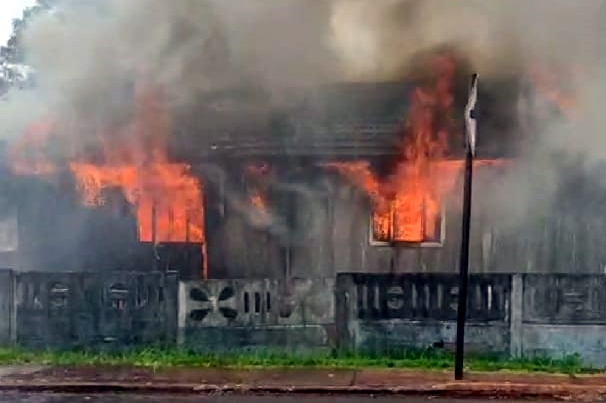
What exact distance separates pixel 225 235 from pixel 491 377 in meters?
4.76

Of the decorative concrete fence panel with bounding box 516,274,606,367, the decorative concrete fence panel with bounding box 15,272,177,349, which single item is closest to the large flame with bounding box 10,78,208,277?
the decorative concrete fence panel with bounding box 15,272,177,349

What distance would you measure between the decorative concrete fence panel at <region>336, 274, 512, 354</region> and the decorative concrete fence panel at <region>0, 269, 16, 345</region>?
397cm

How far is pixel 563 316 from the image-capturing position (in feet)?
33.6

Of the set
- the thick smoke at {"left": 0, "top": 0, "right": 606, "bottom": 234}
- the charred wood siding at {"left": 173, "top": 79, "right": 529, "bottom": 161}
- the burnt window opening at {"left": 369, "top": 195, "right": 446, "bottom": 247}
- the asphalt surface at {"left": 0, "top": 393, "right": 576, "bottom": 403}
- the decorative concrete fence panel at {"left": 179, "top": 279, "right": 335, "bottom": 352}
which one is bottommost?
the asphalt surface at {"left": 0, "top": 393, "right": 576, "bottom": 403}

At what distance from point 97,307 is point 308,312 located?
255 cm

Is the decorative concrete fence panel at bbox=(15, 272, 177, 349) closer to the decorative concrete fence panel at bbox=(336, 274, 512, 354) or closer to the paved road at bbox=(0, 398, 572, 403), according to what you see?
the paved road at bbox=(0, 398, 572, 403)

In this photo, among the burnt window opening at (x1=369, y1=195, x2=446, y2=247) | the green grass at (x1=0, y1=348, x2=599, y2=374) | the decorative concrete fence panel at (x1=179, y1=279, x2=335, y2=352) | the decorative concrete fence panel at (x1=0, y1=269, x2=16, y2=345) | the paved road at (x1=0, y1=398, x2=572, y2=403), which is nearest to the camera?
the paved road at (x1=0, y1=398, x2=572, y2=403)

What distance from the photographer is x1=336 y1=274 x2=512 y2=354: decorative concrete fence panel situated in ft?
33.7

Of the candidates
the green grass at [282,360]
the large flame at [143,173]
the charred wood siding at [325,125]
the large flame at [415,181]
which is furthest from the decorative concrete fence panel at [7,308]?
the large flame at [415,181]

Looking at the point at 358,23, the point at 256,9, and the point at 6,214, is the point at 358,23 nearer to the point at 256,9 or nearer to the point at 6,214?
the point at 256,9

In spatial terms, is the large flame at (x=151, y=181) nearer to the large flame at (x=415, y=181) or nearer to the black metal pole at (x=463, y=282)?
the large flame at (x=415, y=181)

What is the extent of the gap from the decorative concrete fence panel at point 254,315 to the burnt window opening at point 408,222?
6.97 feet

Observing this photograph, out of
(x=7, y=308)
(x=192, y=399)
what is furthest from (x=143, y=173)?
(x=192, y=399)

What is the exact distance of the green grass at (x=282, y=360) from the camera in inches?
392
